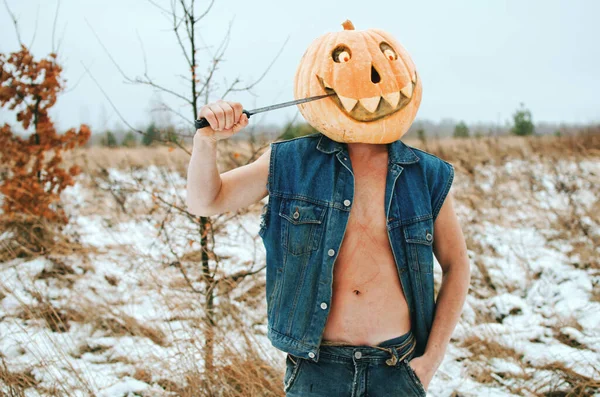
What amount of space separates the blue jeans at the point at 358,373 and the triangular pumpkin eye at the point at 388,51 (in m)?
1.00

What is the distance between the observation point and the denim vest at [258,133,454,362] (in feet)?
5.54

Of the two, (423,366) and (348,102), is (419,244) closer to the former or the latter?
(423,366)

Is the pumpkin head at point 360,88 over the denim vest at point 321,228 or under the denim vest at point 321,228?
over

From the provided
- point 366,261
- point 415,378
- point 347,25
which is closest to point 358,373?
point 415,378

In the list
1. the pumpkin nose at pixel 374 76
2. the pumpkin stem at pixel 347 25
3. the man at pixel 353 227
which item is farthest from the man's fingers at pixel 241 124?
the pumpkin stem at pixel 347 25

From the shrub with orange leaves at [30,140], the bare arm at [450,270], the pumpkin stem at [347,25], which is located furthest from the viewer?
the shrub with orange leaves at [30,140]

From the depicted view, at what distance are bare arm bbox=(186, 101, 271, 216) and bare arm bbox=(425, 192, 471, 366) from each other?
68 centimetres

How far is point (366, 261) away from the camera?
5.68 ft

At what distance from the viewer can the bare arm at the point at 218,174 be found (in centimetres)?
151

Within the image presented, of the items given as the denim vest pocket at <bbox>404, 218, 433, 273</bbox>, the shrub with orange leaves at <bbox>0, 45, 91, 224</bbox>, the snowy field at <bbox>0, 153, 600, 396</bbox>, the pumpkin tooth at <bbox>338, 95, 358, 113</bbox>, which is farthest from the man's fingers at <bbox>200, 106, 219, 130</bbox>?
the shrub with orange leaves at <bbox>0, 45, 91, 224</bbox>

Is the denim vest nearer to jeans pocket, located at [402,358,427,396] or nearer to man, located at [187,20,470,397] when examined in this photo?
man, located at [187,20,470,397]

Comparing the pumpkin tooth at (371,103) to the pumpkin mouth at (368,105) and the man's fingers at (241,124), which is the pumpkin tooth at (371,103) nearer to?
the pumpkin mouth at (368,105)

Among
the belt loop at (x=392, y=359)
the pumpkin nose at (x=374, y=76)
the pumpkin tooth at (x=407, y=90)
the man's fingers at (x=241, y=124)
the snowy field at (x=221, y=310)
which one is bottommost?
the snowy field at (x=221, y=310)

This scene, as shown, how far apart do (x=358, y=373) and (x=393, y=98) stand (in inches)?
37.4
